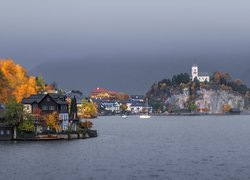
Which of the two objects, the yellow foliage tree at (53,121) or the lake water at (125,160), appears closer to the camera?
the lake water at (125,160)

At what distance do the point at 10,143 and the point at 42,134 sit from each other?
484 cm

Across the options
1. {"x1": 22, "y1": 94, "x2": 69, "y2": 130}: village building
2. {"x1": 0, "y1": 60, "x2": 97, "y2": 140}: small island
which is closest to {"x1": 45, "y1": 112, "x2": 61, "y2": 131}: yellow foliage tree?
{"x1": 0, "y1": 60, "x2": 97, "y2": 140}: small island

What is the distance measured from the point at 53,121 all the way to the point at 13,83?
31.9 m

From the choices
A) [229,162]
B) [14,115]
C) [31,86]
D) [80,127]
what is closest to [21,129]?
[14,115]

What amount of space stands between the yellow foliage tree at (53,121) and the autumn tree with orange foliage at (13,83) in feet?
72.0

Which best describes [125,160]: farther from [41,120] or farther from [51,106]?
[51,106]

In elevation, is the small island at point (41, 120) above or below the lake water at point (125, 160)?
above

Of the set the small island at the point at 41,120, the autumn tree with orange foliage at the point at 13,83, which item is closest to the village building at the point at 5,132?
the small island at the point at 41,120

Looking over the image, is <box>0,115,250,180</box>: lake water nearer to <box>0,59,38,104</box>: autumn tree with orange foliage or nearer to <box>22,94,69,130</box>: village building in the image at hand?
<box>22,94,69,130</box>: village building

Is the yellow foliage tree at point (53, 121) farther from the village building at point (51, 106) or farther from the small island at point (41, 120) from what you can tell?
the village building at point (51, 106)

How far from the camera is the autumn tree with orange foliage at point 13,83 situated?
92250mm

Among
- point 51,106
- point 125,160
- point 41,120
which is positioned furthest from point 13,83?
point 125,160

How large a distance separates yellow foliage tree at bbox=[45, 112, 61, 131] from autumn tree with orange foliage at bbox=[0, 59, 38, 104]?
21.9 meters

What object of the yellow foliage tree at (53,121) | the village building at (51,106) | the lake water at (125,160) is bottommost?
the lake water at (125,160)
